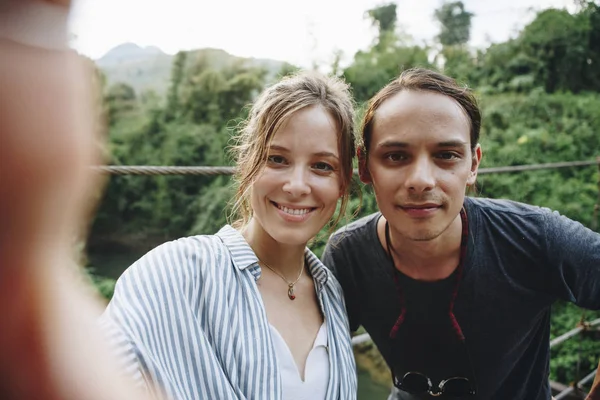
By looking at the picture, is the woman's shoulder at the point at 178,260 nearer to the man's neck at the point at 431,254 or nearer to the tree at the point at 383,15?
the man's neck at the point at 431,254

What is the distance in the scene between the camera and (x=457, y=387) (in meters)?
1.40

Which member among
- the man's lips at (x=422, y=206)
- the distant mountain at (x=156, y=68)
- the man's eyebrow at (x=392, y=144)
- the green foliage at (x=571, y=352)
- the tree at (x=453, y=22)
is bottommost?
the green foliage at (x=571, y=352)

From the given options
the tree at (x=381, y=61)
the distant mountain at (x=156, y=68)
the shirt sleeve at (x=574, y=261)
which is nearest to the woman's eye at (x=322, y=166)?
the shirt sleeve at (x=574, y=261)

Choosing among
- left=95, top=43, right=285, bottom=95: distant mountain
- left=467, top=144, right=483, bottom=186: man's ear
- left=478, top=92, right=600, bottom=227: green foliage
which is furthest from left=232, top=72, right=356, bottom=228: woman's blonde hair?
left=95, top=43, right=285, bottom=95: distant mountain

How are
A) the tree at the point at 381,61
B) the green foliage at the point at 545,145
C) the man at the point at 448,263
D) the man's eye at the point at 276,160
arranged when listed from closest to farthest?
the man's eye at the point at 276,160, the man at the point at 448,263, the green foliage at the point at 545,145, the tree at the point at 381,61

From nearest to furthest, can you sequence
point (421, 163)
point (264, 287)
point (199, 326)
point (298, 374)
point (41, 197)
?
point (41, 197), point (199, 326), point (298, 374), point (264, 287), point (421, 163)

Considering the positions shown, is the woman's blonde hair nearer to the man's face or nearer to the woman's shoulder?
the man's face

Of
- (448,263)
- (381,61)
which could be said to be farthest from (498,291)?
(381,61)

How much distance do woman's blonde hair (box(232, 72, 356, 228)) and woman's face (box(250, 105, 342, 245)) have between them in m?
0.03

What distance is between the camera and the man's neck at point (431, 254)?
4.66ft

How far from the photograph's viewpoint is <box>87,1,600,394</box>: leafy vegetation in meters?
7.89

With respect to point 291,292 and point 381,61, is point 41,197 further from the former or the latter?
point 381,61

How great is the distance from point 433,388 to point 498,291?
369mm

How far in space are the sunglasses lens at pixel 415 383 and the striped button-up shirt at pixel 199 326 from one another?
409mm
